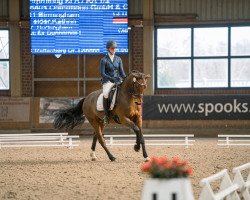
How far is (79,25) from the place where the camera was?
17812mm

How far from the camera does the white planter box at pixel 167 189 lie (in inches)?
192

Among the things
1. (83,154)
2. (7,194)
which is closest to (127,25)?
(83,154)

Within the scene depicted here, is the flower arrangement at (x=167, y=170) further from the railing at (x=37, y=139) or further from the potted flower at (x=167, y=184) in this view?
the railing at (x=37, y=139)

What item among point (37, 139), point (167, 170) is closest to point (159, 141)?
point (37, 139)

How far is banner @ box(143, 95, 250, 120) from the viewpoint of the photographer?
17.4 m

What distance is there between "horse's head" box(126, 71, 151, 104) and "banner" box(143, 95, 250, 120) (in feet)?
22.6

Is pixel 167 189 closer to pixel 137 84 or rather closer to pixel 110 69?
pixel 137 84

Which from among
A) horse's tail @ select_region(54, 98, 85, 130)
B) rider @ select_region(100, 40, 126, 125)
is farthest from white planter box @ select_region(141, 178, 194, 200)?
horse's tail @ select_region(54, 98, 85, 130)

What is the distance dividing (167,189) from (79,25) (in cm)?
1346

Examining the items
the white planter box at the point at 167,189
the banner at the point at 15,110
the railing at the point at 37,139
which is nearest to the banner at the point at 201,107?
the railing at the point at 37,139

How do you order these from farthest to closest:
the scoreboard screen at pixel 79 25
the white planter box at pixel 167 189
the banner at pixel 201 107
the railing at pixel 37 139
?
the scoreboard screen at pixel 79 25
the banner at pixel 201 107
the railing at pixel 37 139
the white planter box at pixel 167 189

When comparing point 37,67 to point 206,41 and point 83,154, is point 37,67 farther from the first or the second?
point 83,154

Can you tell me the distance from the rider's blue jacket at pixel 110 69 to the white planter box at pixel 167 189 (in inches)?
246

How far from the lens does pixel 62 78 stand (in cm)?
1923
